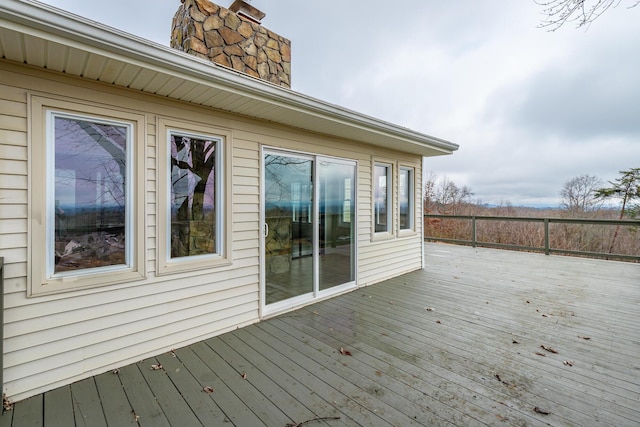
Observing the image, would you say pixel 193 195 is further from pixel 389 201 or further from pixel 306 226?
pixel 389 201

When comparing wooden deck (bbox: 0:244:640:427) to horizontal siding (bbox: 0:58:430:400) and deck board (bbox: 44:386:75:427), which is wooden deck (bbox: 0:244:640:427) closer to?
deck board (bbox: 44:386:75:427)

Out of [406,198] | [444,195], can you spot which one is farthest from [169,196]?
[444,195]

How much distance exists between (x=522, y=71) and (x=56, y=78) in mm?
8090

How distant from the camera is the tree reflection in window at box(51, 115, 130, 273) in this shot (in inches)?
83.9

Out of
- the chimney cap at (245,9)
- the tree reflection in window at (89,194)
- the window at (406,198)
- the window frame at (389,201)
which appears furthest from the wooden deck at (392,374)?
the chimney cap at (245,9)

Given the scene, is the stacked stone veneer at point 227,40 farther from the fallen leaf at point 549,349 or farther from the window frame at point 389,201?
the fallen leaf at point 549,349

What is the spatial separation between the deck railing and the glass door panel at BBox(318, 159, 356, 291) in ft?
18.5

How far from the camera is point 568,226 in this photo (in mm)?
8148

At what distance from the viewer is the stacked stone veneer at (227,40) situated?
4.00 meters

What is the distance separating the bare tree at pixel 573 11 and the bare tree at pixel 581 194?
34.9ft

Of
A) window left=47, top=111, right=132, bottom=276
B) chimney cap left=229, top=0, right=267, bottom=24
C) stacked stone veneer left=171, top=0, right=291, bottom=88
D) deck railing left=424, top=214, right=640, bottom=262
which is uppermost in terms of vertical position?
chimney cap left=229, top=0, right=267, bottom=24

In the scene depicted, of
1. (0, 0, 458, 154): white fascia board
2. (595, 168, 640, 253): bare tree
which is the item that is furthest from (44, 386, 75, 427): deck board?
(595, 168, 640, 253): bare tree

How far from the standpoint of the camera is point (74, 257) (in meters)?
2.20

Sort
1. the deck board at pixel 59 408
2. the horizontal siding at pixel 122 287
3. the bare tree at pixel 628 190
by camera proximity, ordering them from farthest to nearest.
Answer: the bare tree at pixel 628 190 < the horizontal siding at pixel 122 287 < the deck board at pixel 59 408
